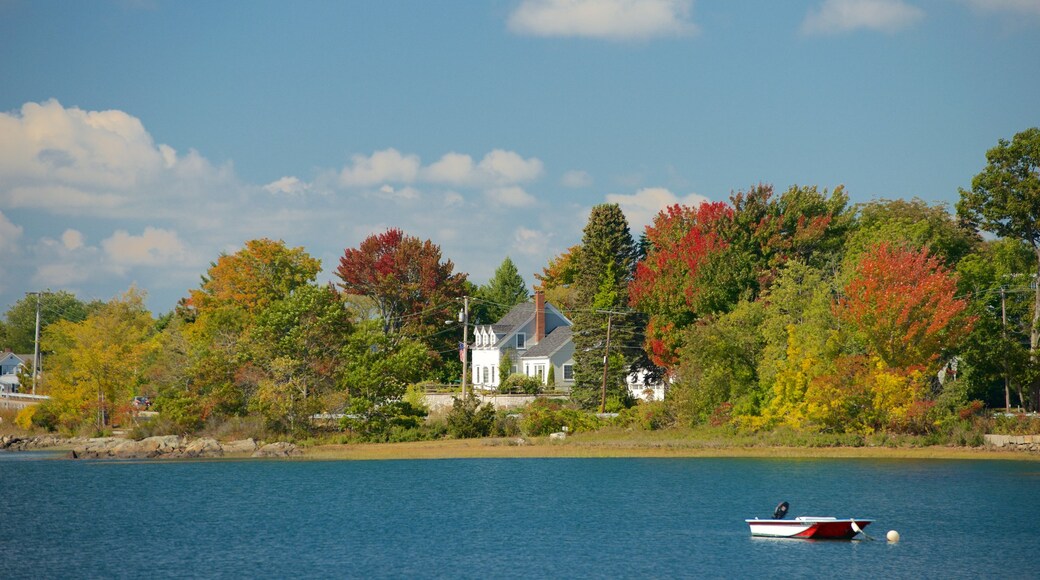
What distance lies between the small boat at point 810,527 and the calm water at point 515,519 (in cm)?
66

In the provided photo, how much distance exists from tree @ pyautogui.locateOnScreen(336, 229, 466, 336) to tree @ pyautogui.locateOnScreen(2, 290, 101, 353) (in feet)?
253

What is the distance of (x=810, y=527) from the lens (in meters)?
37.2

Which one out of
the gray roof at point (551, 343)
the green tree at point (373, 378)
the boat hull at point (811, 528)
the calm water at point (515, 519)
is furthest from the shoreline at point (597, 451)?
the gray roof at point (551, 343)

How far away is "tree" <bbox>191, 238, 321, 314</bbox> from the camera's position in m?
101

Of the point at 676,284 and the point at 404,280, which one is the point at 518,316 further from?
the point at 676,284

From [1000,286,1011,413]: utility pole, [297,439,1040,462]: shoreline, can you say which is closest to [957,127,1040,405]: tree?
[1000,286,1011,413]: utility pole

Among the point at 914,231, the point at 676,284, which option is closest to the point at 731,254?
the point at 676,284

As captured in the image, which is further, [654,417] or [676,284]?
[676,284]

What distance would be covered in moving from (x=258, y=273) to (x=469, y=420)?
3622cm

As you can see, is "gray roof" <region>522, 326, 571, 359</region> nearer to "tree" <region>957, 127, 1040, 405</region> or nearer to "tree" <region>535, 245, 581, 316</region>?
"tree" <region>535, 245, 581, 316</region>

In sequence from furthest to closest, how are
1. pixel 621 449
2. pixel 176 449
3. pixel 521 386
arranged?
pixel 521 386, pixel 176 449, pixel 621 449

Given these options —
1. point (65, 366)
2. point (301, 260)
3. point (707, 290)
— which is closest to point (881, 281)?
point (707, 290)

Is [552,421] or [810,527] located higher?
[552,421]

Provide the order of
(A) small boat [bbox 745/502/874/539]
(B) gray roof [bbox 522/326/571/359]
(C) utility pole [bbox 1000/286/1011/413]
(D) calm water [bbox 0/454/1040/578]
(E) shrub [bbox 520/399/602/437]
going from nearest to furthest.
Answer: (D) calm water [bbox 0/454/1040/578], (A) small boat [bbox 745/502/874/539], (C) utility pole [bbox 1000/286/1011/413], (E) shrub [bbox 520/399/602/437], (B) gray roof [bbox 522/326/571/359]
